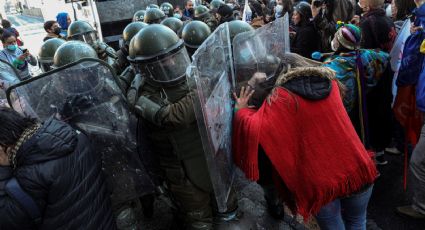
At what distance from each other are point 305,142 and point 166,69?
976 millimetres

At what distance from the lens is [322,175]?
1.84 meters

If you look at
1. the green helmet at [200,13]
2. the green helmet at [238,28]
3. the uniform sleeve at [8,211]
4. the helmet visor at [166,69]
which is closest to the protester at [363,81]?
the green helmet at [238,28]

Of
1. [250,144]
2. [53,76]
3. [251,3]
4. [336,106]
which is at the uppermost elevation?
[53,76]

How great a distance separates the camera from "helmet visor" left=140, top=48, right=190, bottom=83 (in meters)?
2.10

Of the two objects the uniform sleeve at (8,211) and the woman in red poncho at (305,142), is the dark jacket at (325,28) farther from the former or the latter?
the uniform sleeve at (8,211)

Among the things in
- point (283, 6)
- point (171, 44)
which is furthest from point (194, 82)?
point (283, 6)

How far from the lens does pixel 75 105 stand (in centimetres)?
199

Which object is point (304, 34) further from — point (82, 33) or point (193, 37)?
point (82, 33)

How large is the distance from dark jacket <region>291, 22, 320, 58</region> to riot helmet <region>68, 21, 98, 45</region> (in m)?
2.80

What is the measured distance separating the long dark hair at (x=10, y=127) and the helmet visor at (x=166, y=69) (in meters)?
0.79

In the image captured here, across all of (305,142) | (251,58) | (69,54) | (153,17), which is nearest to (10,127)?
(69,54)

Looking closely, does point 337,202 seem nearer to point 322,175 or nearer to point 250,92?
point 322,175

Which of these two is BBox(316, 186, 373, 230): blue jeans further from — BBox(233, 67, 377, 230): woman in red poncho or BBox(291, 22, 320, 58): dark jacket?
BBox(291, 22, 320, 58): dark jacket

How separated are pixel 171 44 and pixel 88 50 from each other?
2.56ft
